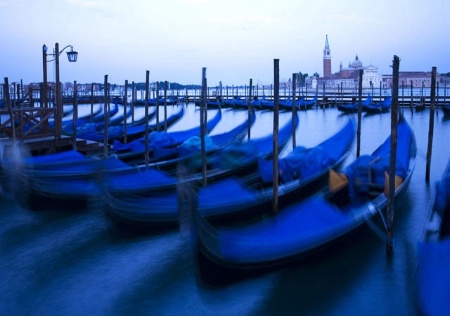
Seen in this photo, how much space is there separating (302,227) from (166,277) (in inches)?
38.6

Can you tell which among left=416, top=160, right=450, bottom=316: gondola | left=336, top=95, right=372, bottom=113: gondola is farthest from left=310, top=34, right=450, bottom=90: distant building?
left=416, top=160, right=450, bottom=316: gondola

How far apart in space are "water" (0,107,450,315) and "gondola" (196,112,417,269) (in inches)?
5.2

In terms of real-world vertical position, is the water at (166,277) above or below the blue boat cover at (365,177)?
below

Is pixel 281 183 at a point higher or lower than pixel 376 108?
lower

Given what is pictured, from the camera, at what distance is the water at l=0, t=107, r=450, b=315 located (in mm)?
2846

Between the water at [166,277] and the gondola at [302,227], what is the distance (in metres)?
0.13

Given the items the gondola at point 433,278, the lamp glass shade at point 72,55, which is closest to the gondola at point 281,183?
the gondola at point 433,278

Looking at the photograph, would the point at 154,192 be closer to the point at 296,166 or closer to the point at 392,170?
the point at 296,166

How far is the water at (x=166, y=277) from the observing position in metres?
2.85

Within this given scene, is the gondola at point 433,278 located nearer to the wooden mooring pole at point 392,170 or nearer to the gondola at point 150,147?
the wooden mooring pole at point 392,170

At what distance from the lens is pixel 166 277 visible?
328cm

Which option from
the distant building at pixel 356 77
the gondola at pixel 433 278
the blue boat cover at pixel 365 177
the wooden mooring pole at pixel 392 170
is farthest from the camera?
the distant building at pixel 356 77

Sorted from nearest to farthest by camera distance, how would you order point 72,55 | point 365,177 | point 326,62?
point 365,177
point 72,55
point 326,62

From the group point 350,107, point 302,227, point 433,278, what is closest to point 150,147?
point 302,227
